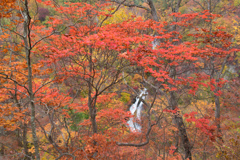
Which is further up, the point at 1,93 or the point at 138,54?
the point at 138,54

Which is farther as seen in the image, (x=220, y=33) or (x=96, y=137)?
(x=220, y=33)

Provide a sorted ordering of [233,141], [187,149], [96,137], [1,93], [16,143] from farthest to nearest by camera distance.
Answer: [16,143], [187,149], [1,93], [96,137], [233,141]

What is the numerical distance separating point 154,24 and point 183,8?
80.2 ft

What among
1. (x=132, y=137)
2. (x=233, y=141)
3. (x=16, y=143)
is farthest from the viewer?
(x=16, y=143)

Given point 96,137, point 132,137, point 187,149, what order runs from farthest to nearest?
1. point 132,137
2. point 187,149
3. point 96,137

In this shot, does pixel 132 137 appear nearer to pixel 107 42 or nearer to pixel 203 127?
pixel 203 127

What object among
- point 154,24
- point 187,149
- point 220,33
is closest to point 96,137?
point 187,149

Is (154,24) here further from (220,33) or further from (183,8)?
(183,8)

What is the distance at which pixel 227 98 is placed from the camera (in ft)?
34.7

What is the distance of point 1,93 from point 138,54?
492 centimetres

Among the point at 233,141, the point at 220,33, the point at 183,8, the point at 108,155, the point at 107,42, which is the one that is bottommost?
the point at 108,155

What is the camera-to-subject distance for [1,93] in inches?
193

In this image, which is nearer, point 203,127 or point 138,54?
point 138,54

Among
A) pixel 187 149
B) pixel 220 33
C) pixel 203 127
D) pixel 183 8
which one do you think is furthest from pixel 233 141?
pixel 183 8
